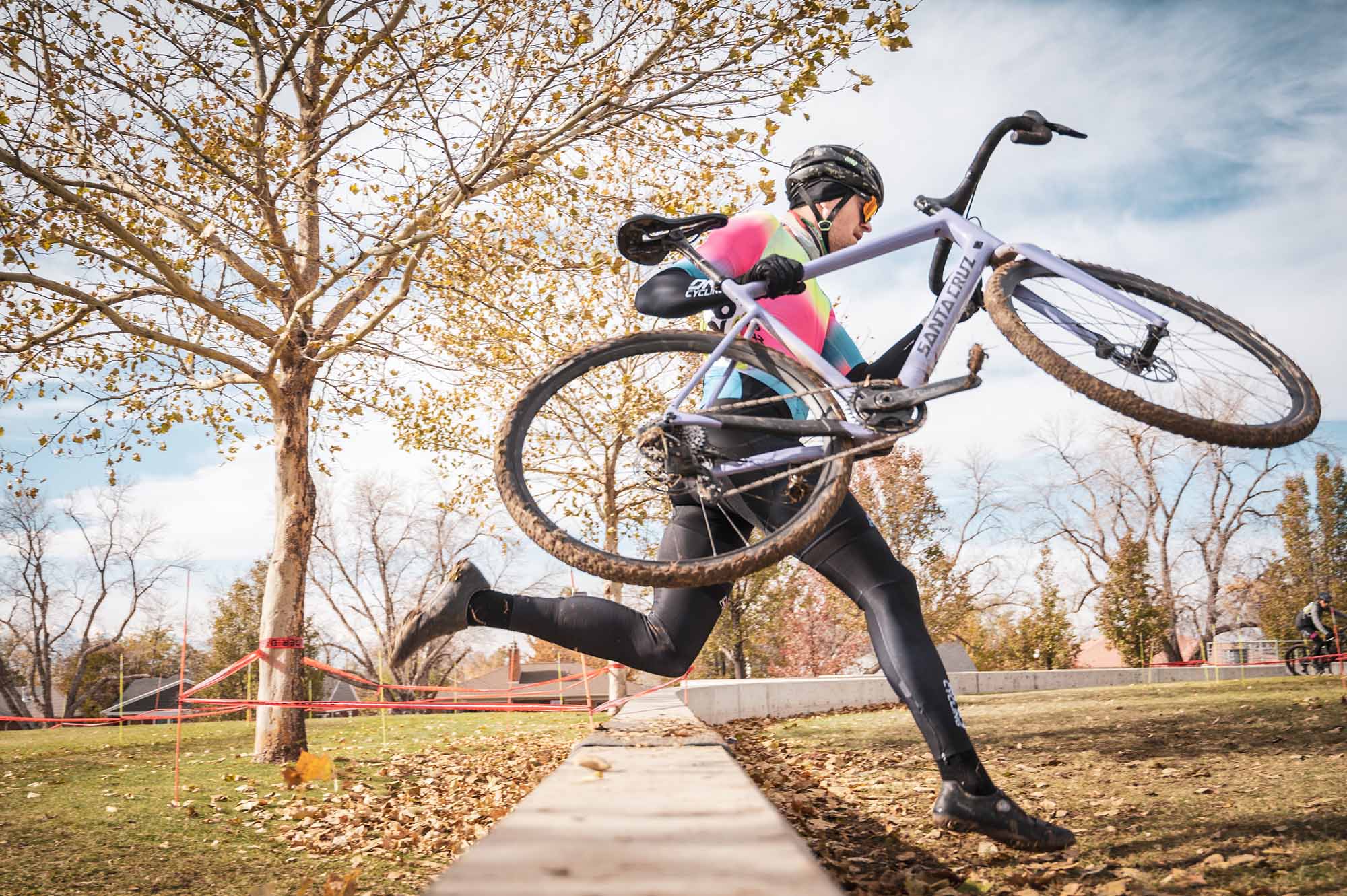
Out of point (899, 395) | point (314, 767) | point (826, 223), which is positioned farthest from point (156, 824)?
point (826, 223)

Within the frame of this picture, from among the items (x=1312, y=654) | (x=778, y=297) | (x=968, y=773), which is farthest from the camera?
(x=1312, y=654)

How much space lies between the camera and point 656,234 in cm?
340

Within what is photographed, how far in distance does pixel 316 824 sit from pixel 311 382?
5362 mm

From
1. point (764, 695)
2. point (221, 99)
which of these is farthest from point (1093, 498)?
point (221, 99)

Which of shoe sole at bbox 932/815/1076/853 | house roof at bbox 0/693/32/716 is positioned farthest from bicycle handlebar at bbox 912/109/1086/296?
house roof at bbox 0/693/32/716

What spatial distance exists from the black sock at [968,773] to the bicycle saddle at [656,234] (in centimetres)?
216

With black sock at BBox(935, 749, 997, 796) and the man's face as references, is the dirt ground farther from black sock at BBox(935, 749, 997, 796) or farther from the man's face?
the man's face

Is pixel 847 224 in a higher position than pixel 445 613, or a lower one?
higher

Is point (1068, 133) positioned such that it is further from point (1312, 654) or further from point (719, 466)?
point (1312, 654)

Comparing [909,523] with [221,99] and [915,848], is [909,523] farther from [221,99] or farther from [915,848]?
[915,848]

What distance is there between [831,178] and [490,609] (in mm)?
2304

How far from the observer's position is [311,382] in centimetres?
927

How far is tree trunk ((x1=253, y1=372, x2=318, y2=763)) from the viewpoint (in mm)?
8453

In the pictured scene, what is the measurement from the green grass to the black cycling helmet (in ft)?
11.0
